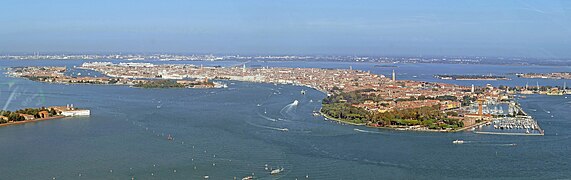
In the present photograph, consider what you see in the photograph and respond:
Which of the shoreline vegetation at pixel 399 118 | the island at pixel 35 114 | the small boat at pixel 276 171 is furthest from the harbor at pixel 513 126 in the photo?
the island at pixel 35 114

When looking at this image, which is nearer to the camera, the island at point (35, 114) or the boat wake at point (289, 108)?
the island at point (35, 114)

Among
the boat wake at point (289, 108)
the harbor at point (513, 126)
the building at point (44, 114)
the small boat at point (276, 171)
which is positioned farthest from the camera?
the boat wake at point (289, 108)

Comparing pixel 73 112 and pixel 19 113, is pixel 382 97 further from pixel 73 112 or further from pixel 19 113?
pixel 19 113

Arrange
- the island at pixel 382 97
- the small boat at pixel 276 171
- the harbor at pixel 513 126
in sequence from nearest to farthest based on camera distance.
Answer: the small boat at pixel 276 171, the harbor at pixel 513 126, the island at pixel 382 97

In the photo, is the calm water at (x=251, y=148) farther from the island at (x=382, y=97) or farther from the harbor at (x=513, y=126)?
the island at (x=382, y=97)

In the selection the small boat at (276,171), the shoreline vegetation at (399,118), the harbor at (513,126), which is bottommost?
the small boat at (276,171)

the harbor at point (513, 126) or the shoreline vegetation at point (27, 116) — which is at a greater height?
the shoreline vegetation at point (27, 116)

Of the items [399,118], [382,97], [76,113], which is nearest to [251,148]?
[399,118]

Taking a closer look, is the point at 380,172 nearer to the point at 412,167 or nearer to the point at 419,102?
the point at 412,167

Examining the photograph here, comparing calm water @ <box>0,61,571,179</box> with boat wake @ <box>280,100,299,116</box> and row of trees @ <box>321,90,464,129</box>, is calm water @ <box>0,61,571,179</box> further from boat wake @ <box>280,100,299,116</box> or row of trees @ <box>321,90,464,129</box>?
row of trees @ <box>321,90,464,129</box>
